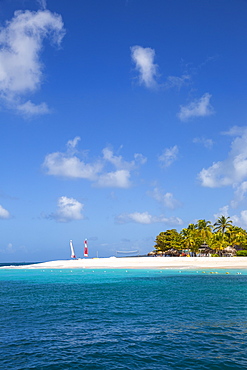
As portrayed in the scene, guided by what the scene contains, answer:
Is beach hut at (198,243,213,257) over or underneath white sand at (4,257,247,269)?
over

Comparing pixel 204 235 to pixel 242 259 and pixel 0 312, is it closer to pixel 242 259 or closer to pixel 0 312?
pixel 242 259

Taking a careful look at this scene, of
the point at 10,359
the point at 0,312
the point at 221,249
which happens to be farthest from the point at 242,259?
the point at 10,359

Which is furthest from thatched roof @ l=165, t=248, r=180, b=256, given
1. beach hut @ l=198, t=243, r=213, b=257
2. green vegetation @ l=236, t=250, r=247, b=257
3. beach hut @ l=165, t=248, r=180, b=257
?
green vegetation @ l=236, t=250, r=247, b=257

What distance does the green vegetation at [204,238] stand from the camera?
110125mm

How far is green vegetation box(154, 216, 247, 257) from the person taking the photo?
361ft

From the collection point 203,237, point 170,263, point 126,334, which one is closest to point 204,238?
point 203,237

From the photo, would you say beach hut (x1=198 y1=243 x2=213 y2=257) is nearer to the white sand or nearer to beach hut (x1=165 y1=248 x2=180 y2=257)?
beach hut (x1=165 y1=248 x2=180 y2=257)

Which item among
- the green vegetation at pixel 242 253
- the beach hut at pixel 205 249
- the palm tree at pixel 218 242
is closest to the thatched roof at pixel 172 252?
the beach hut at pixel 205 249

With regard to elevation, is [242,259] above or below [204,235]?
below

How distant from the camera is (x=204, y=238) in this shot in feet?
383

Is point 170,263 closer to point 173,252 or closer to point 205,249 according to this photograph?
point 173,252

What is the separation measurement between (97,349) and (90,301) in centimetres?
1588

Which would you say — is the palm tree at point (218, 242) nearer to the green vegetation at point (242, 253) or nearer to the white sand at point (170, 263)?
the green vegetation at point (242, 253)

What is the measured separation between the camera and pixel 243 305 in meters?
27.5
